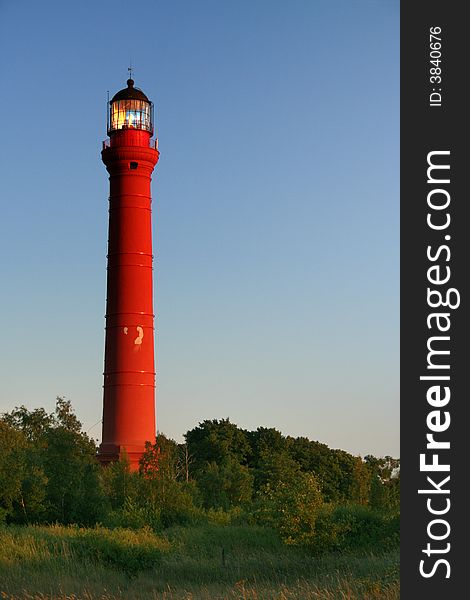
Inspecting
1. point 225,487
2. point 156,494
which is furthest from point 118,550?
point 225,487

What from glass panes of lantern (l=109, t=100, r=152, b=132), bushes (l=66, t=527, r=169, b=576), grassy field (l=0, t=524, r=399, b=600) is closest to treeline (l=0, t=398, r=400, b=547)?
grassy field (l=0, t=524, r=399, b=600)

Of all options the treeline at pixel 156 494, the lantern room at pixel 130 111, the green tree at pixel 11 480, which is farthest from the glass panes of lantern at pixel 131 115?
the green tree at pixel 11 480

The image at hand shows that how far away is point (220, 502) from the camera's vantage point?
127 feet

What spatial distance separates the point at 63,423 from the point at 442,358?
41340mm

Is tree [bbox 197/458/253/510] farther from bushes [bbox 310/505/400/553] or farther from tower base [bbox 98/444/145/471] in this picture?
bushes [bbox 310/505/400/553]

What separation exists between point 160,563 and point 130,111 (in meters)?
26.0

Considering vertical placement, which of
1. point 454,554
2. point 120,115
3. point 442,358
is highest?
point 120,115

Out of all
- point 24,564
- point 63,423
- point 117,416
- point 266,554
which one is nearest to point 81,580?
point 24,564

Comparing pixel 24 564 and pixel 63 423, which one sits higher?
pixel 63 423

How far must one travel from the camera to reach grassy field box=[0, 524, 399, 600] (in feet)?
60.7

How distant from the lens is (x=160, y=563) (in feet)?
76.1

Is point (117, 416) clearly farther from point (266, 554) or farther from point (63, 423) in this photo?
point (266, 554)

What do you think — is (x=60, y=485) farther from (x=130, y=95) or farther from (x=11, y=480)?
(x=130, y=95)

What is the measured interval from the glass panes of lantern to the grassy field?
21.9 metres
